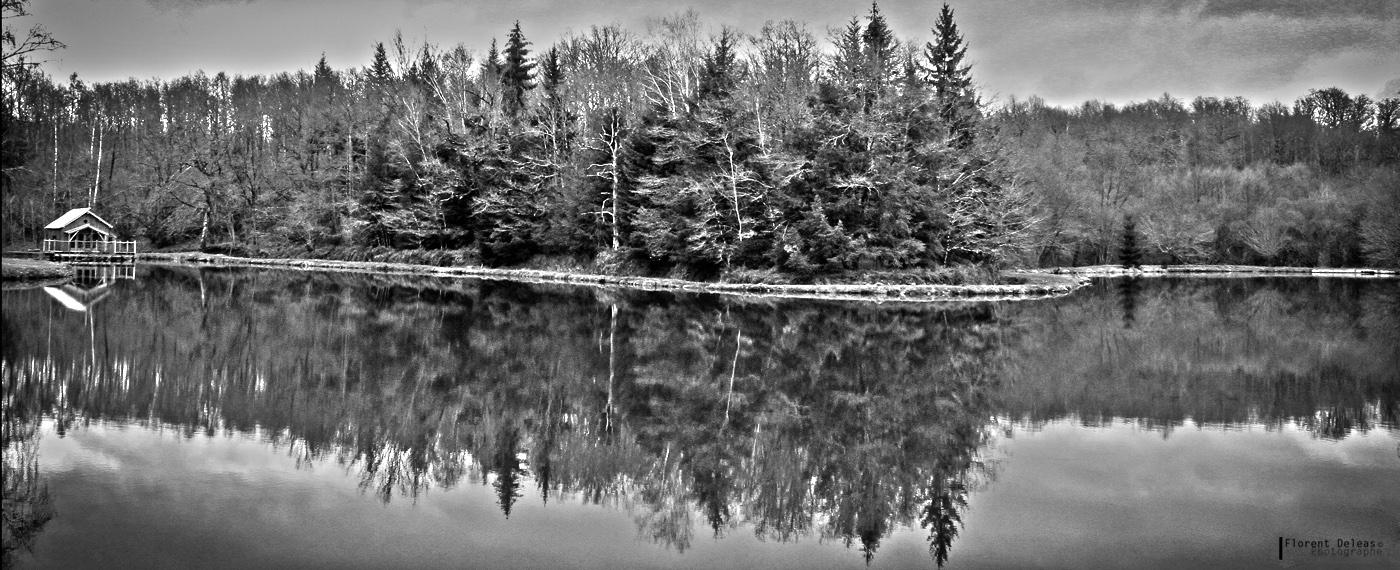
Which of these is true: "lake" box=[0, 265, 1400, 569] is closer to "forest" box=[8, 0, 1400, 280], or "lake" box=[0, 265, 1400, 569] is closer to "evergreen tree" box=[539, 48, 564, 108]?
"forest" box=[8, 0, 1400, 280]

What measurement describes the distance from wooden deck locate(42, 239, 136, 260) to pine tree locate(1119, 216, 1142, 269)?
233ft

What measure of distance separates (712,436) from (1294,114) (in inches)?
4349

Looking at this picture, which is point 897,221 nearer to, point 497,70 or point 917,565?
point 917,565

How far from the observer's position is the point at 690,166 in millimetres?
37094

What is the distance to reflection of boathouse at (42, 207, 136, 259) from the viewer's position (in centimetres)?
5578

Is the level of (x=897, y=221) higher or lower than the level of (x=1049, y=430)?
higher

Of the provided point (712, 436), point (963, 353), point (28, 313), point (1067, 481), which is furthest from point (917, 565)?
point (28, 313)

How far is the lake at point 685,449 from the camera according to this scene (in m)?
6.39

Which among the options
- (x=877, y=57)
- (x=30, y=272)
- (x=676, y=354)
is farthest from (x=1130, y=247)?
(x=30, y=272)

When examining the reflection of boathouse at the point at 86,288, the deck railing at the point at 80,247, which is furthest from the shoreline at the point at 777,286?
the deck railing at the point at 80,247

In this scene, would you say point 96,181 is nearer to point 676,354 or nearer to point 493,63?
point 493,63

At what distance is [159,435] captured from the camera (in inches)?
368

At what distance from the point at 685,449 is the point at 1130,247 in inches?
2517

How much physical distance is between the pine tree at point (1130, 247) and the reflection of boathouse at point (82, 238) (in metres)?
71.2
